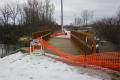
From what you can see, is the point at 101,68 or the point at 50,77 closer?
the point at 50,77

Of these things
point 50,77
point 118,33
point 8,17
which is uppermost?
point 8,17

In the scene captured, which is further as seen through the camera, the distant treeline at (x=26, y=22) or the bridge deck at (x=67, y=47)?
the distant treeline at (x=26, y=22)

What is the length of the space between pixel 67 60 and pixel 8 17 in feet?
163

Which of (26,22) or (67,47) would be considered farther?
(26,22)

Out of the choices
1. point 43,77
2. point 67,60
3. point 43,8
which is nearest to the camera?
point 43,77

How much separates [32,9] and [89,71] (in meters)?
47.8

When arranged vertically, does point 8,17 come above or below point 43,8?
below

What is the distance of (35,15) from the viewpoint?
46781 mm

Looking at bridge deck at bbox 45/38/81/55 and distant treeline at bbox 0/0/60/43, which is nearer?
bridge deck at bbox 45/38/81/55

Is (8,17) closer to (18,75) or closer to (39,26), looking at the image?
(39,26)

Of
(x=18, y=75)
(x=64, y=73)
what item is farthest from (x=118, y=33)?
A: (x=18, y=75)

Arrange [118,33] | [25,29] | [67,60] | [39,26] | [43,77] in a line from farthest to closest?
[39,26]
[25,29]
[118,33]
[67,60]
[43,77]

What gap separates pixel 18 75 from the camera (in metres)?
4.26

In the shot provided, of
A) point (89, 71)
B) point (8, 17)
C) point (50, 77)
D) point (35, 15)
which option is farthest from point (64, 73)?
point (8, 17)
